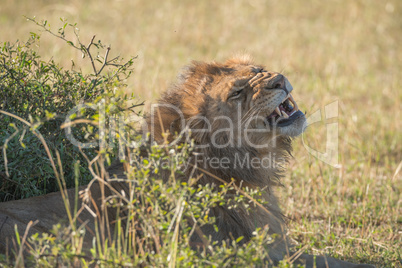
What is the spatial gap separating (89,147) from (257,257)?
4.85ft

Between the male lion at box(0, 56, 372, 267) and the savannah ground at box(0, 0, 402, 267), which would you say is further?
the savannah ground at box(0, 0, 402, 267)

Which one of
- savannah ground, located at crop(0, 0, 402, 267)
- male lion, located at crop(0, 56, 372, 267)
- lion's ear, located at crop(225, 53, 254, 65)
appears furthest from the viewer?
savannah ground, located at crop(0, 0, 402, 267)

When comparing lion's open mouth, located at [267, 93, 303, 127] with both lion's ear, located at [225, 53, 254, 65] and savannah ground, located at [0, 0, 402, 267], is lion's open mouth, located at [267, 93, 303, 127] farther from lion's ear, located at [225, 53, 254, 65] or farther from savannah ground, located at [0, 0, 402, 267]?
savannah ground, located at [0, 0, 402, 267]

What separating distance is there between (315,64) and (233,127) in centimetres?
560

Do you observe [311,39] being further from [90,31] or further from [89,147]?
[89,147]

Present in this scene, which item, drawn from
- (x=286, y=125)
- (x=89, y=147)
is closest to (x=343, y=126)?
(x=286, y=125)

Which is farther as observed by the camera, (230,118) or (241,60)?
(241,60)

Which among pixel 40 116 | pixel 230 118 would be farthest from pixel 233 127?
pixel 40 116

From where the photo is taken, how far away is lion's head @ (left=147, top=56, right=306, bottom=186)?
354cm

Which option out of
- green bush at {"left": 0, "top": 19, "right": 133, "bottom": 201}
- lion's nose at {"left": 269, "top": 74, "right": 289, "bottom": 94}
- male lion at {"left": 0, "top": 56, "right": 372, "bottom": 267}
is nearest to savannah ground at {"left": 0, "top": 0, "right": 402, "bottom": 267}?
male lion at {"left": 0, "top": 56, "right": 372, "bottom": 267}

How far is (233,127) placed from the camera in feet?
11.8

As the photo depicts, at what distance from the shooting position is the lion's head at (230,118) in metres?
3.54

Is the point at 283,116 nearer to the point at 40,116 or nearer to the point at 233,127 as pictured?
the point at 233,127

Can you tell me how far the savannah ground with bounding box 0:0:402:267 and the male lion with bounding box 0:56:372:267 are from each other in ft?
2.69
